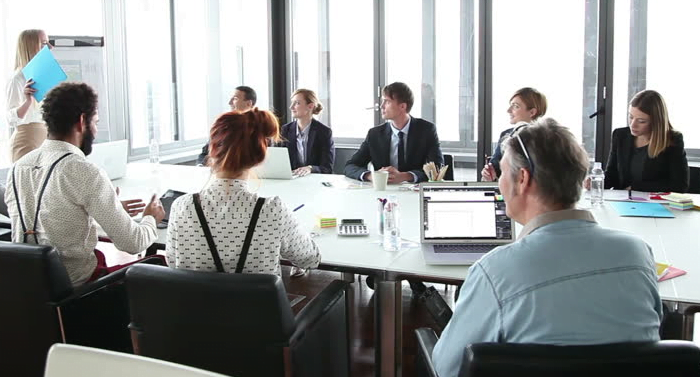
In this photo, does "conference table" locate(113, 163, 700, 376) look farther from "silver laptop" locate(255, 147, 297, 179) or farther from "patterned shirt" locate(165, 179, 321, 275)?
"silver laptop" locate(255, 147, 297, 179)

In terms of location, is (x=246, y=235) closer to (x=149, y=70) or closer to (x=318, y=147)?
(x=318, y=147)

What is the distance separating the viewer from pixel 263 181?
13.5ft

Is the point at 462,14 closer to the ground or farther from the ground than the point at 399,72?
farther from the ground

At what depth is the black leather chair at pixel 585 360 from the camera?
48.1 inches

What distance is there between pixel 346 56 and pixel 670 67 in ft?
10.3

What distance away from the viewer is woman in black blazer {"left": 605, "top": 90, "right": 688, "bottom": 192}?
3836mm

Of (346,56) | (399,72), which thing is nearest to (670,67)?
(399,72)

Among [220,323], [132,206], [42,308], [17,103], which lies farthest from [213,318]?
[17,103]

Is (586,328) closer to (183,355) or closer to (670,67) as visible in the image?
(183,355)

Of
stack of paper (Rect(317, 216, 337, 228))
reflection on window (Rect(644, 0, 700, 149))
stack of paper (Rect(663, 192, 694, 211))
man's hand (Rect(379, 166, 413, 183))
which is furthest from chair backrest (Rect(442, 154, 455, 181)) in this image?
reflection on window (Rect(644, 0, 700, 149))

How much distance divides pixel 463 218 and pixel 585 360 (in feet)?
4.36

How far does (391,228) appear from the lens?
2.66 metres

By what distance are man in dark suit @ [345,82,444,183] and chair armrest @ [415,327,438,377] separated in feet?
8.18

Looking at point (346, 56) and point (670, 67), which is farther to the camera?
point (346, 56)
